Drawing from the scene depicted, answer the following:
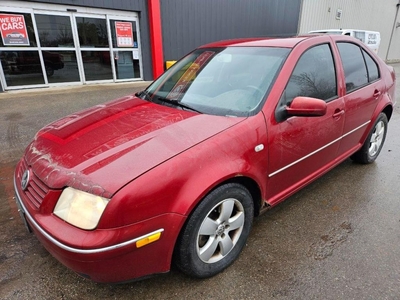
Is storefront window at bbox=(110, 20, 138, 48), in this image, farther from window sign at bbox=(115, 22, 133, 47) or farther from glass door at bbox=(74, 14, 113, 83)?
glass door at bbox=(74, 14, 113, 83)

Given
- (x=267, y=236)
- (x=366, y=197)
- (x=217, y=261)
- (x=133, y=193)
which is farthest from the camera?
(x=366, y=197)

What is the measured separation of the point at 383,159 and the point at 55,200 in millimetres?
4193

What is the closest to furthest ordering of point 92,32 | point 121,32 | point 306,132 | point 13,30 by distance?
point 306,132 → point 13,30 → point 92,32 → point 121,32

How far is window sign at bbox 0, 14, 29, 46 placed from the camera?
773 cm

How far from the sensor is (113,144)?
6.08ft

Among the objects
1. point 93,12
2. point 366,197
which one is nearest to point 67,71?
point 93,12

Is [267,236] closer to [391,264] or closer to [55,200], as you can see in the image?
[391,264]

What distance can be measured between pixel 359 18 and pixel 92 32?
18.9 metres

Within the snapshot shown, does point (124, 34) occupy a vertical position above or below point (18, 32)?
below

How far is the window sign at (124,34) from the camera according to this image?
980cm

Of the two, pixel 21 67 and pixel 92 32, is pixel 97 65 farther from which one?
pixel 21 67

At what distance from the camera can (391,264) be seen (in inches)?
84.5

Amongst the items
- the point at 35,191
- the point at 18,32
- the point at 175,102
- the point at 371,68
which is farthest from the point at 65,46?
the point at 371,68

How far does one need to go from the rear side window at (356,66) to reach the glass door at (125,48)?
28.1 feet
